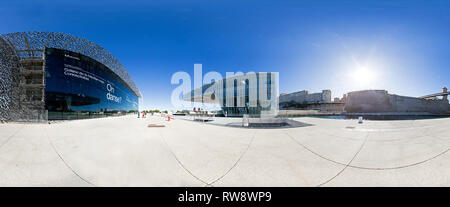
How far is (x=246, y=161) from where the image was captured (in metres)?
3.18

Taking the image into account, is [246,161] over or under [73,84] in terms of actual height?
under

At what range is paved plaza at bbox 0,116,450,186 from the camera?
281 cm

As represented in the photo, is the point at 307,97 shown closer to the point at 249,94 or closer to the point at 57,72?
the point at 249,94

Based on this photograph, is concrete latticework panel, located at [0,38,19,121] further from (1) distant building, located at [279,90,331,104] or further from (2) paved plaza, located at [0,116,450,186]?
(1) distant building, located at [279,90,331,104]

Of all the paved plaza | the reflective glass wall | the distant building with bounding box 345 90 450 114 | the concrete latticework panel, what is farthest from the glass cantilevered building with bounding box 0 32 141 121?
the distant building with bounding box 345 90 450 114

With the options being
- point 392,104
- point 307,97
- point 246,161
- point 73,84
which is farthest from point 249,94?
point 307,97

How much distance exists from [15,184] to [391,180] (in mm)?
7781

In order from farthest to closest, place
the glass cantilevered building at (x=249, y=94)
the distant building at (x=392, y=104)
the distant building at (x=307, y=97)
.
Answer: the distant building at (x=307, y=97) → the distant building at (x=392, y=104) → the glass cantilevered building at (x=249, y=94)

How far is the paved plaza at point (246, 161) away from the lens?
2807 mm

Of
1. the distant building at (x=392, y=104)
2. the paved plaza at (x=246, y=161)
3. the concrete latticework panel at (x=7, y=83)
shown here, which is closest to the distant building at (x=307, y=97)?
the distant building at (x=392, y=104)

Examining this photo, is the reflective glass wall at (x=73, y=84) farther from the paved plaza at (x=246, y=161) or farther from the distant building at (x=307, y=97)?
the distant building at (x=307, y=97)

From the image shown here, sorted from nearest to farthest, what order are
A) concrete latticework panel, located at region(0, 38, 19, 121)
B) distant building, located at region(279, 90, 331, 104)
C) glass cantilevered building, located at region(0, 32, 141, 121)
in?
concrete latticework panel, located at region(0, 38, 19, 121) → glass cantilevered building, located at region(0, 32, 141, 121) → distant building, located at region(279, 90, 331, 104)

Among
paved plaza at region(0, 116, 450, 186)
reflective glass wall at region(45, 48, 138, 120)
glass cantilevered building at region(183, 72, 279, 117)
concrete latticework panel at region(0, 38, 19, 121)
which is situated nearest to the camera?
paved plaza at region(0, 116, 450, 186)
